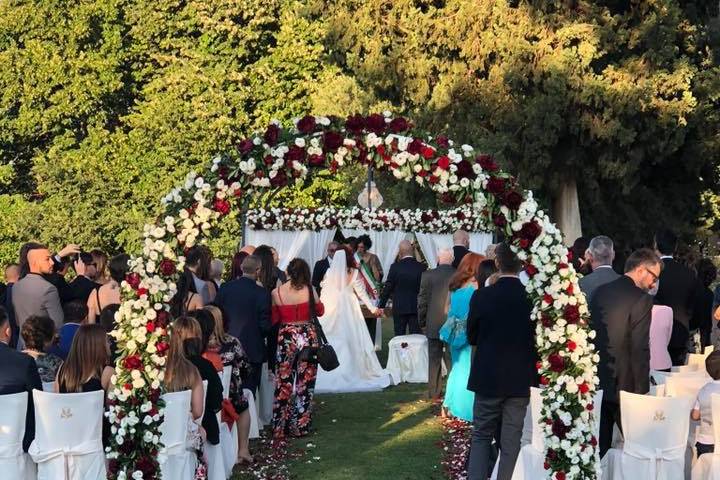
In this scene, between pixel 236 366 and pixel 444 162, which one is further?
pixel 236 366

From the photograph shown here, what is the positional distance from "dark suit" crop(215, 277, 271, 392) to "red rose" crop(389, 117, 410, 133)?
3.70 meters

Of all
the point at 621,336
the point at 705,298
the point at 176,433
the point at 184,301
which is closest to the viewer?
the point at 176,433

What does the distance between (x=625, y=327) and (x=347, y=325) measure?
9052 millimetres

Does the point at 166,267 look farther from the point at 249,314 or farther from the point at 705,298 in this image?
the point at 705,298

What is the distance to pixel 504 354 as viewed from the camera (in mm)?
8883

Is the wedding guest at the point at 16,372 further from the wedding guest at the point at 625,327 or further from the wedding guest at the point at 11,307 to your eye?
the wedding guest at the point at 625,327

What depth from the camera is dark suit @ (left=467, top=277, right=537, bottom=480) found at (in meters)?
8.87

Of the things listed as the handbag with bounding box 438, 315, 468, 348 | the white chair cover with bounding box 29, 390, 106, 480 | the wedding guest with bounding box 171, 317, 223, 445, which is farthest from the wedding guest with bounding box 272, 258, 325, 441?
the white chair cover with bounding box 29, 390, 106, 480

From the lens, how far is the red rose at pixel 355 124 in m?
8.89

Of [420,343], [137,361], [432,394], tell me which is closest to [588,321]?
[137,361]

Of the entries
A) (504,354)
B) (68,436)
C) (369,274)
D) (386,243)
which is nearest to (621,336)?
(504,354)

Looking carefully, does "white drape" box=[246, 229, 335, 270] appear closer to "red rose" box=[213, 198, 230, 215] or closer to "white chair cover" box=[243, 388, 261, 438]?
"white chair cover" box=[243, 388, 261, 438]

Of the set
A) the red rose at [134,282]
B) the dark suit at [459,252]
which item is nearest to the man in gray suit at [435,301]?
the dark suit at [459,252]

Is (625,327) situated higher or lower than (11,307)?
lower
